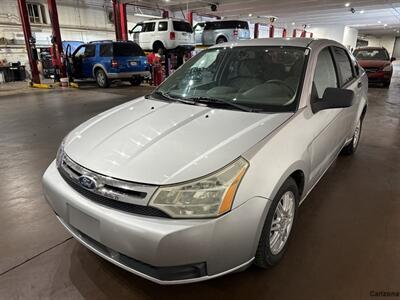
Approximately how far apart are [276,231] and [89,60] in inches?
430

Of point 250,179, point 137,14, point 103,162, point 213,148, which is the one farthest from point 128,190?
point 137,14

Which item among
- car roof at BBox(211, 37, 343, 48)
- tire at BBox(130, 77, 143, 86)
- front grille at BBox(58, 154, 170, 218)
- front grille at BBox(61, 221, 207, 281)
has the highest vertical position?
car roof at BBox(211, 37, 343, 48)

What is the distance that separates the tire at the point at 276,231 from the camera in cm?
155

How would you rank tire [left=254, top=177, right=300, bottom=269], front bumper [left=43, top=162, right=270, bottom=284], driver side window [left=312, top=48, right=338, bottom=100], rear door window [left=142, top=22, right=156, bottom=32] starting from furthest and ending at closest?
rear door window [left=142, top=22, right=156, bottom=32] < driver side window [left=312, top=48, right=338, bottom=100] < tire [left=254, top=177, right=300, bottom=269] < front bumper [left=43, top=162, right=270, bottom=284]

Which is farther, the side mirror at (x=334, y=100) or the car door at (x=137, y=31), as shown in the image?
the car door at (x=137, y=31)

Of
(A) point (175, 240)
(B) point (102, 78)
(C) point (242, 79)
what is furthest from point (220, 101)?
(B) point (102, 78)

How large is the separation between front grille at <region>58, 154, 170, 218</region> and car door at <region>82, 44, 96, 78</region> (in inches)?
406

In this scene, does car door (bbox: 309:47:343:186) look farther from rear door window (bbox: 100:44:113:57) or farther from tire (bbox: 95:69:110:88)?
tire (bbox: 95:69:110:88)

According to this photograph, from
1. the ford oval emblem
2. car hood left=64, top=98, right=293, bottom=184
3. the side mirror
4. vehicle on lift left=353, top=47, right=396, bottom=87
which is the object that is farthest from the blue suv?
the ford oval emblem

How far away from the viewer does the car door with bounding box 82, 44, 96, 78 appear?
10703mm

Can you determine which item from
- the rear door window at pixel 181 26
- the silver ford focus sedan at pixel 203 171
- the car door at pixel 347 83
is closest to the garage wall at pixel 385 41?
the rear door window at pixel 181 26

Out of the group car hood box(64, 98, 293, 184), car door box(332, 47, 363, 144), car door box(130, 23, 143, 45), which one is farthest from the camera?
car door box(130, 23, 143, 45)

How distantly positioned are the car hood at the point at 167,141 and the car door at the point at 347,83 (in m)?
1.26

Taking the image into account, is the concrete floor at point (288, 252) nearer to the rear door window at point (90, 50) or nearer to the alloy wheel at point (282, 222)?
the alloy wheel at point (282, 222)
